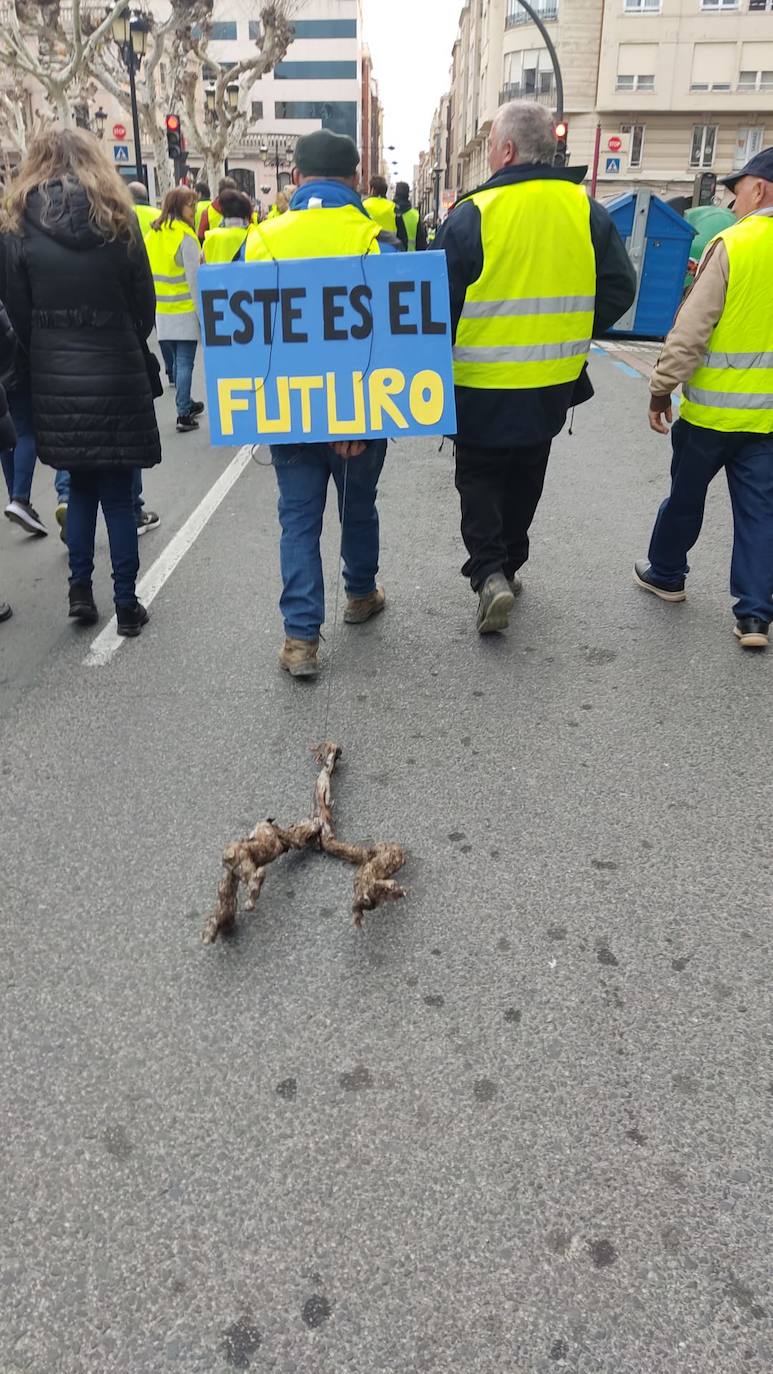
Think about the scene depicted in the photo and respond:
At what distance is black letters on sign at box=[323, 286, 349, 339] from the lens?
140 inches

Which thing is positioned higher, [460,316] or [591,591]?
[460,316]

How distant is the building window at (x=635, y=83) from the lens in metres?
47.1

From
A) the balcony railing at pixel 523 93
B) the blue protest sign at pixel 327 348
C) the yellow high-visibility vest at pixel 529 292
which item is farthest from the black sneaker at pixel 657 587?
the balcony railing at pixel 523 93

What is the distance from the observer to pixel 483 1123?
6.72ft

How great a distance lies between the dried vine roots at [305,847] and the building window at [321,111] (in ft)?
293

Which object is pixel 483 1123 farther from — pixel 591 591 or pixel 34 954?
pixel 591 591

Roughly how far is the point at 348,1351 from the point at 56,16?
37.2 m

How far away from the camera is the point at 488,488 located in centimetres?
433

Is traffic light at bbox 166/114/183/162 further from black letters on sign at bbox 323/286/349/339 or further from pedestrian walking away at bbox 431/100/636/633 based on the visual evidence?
black letters on sign at bbox 323/286/349/339

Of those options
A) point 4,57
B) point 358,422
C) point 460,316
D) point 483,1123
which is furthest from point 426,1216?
point 4,57

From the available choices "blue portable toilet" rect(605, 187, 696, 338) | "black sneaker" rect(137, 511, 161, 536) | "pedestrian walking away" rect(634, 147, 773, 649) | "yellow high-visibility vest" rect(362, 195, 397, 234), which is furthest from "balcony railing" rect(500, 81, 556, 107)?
"pedestrian walking away" rect(634, 147, 773, 649)

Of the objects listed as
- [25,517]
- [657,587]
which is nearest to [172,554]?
[25,517]

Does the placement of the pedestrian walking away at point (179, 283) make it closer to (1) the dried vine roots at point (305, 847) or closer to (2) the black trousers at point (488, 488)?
(2) the black trousers at point (488, 488)

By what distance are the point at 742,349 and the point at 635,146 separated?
173 ft
